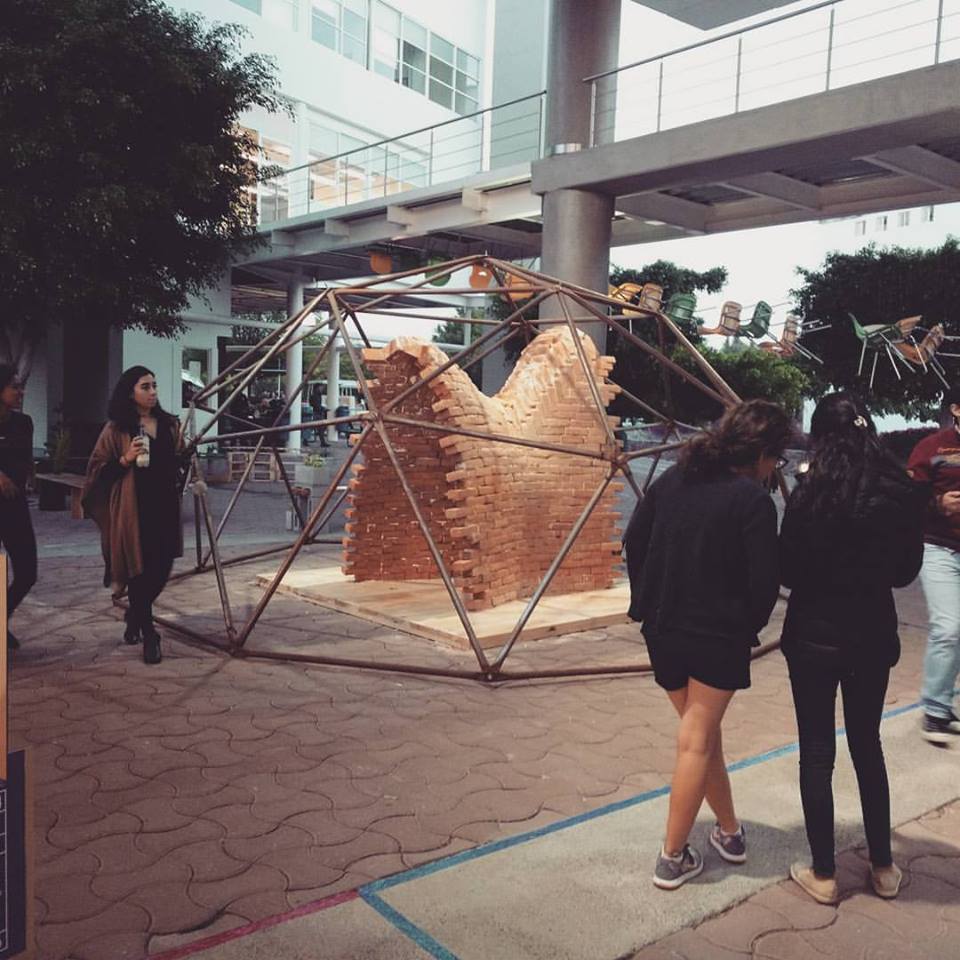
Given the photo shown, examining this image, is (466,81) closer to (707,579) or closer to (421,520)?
(421,520)

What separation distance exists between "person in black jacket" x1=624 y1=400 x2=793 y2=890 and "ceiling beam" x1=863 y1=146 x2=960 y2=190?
29.4ft

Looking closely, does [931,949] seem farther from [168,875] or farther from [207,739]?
[207,739]

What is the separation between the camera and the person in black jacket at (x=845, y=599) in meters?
2.70

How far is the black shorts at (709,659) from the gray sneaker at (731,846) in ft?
1.94

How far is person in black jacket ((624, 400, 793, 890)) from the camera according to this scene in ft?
8.73

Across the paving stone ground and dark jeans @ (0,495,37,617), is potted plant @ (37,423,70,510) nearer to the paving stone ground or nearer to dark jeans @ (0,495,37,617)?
the paving stone ground

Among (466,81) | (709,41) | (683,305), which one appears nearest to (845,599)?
(709,41)

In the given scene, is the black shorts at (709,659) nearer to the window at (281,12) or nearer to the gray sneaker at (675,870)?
the gray sneaker at (675,870)

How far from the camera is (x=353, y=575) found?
7.57 meters

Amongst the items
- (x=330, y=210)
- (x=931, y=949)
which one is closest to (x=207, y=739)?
(x=931, y=949)

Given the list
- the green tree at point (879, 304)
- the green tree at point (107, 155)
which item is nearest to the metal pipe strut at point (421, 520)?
the green tree at point (107, 155)

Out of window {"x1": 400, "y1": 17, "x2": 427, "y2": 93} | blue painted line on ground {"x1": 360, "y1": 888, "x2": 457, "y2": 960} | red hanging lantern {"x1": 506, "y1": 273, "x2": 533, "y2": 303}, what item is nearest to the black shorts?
blue painted line on ground {"x1": 360, "y1": 888, "x2": 457, "y2": 960}

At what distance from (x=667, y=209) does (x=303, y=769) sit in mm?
11773

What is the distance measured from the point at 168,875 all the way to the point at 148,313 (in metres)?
11.1
